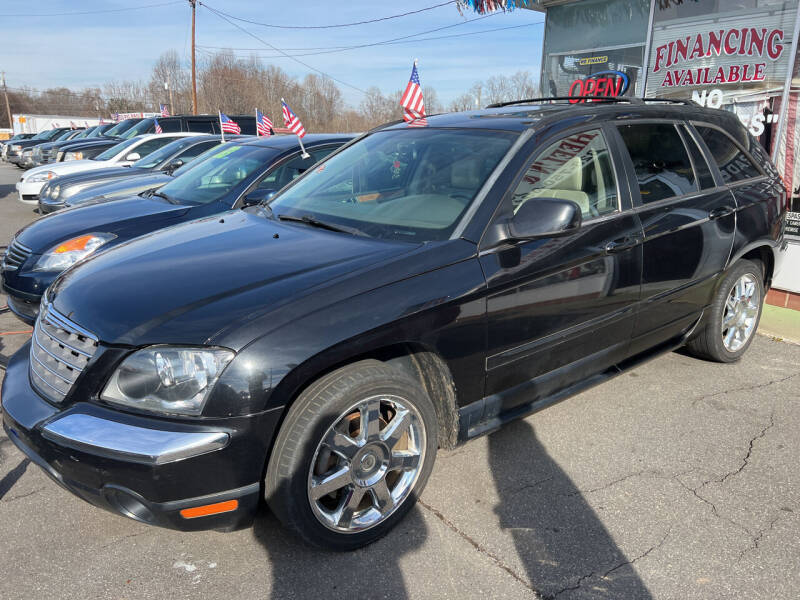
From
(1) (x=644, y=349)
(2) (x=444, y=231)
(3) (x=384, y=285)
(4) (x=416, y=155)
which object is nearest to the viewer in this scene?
(3) (x=384, y=285)

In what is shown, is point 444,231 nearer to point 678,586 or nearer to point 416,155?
point 416,155

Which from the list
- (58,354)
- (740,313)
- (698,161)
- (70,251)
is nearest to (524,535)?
(58,354)

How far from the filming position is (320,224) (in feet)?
10.6

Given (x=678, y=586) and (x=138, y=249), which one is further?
(x=138, y=249)

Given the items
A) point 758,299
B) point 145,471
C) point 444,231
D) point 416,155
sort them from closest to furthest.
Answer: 1. point 145,471
2. point 444,231
3. point 416,155
4. point 758,299

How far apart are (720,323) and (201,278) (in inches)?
138

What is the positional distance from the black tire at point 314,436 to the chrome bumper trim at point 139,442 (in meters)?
0.25

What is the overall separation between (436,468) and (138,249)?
189cm

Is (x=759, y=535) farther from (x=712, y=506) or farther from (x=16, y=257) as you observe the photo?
(x=16, y=257)

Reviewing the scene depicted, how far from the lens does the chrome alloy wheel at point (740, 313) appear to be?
4434mm

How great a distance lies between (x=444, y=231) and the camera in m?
2.88

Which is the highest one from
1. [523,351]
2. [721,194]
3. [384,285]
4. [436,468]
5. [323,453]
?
[721,194]

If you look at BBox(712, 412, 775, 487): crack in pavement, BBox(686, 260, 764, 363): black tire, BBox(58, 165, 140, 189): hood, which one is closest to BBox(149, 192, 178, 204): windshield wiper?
BBox(58, 165, 140, 189): hood

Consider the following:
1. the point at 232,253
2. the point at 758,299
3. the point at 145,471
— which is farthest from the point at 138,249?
the point at 758,299
